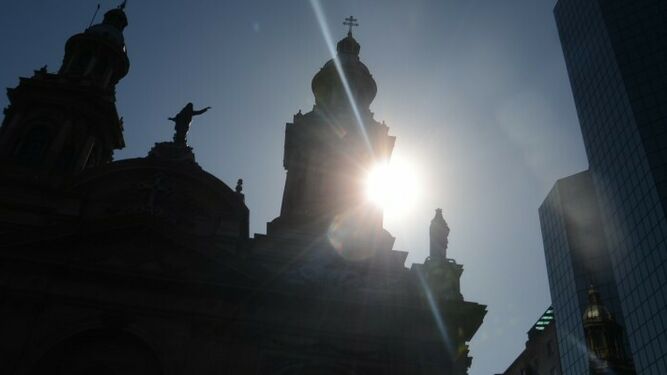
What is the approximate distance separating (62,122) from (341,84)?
14062mm

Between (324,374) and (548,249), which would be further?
(548,249)

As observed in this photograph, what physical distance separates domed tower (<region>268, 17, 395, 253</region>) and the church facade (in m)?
1.31

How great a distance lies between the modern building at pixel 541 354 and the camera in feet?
252

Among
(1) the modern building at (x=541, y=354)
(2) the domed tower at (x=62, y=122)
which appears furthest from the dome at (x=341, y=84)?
(1) the modern building at (x=541, y=354)

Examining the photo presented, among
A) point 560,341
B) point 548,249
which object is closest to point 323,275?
point 560,341

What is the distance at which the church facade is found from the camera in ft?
72.1

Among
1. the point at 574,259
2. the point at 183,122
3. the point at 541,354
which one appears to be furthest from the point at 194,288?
the point at 574,259

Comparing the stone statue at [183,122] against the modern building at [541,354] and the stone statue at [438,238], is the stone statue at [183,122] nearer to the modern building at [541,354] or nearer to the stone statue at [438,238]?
the stone statue at [438,238]

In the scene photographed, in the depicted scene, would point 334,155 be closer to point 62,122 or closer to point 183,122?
point 183,122

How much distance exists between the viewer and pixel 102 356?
22.0 metres

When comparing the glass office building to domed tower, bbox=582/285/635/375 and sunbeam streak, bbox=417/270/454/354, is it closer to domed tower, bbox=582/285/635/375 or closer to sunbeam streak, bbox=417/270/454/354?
domed tower, bbox=582/285/635/375

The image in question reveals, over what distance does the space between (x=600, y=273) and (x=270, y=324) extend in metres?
66.2

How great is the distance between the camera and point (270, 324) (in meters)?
23.0

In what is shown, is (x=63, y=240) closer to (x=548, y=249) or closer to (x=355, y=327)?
(x=355, y=327)
